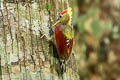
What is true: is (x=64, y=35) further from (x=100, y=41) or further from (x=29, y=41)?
(x=100, y=41)

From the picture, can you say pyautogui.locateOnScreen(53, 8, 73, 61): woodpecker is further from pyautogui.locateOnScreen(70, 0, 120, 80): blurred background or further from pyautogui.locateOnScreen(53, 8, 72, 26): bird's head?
pyautogui.locateOnScreen(70, 0, 120, 80): blurred background

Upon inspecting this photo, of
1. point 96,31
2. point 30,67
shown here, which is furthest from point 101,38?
point 30,67

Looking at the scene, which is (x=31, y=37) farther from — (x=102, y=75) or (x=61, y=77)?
(x=102, y=75)

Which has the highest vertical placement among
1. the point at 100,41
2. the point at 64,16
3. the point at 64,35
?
the point at 64,16

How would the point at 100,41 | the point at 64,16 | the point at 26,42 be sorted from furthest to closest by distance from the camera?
1. the point at 100,41
2. the point at 64,16
3. the point at 26,42

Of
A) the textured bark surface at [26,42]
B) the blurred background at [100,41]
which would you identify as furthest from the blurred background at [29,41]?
the blurred background at [100,41]

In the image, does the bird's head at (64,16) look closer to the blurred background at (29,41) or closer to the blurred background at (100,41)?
the blurred background at (29,41)

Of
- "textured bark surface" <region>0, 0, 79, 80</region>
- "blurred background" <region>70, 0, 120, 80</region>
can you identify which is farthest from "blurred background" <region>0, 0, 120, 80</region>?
"blurred background" <region>70, 0, 120, 80</region>

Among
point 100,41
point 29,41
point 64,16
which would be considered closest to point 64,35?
point 64,16
